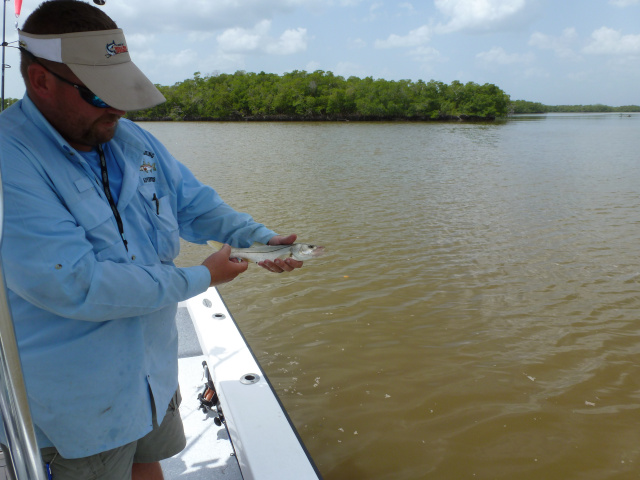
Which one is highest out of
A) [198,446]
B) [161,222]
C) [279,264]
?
[161,222]

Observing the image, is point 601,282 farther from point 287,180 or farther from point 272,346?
point 287,180

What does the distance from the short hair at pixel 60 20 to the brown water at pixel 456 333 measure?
3650 mm

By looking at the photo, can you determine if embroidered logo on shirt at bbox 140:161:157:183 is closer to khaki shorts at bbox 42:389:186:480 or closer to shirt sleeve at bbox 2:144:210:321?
shirt sleeve at bbox 2:144:210:321

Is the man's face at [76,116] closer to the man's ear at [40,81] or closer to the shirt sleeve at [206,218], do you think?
the man's ear at [40,81]

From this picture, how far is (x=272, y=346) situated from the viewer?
5.90 m

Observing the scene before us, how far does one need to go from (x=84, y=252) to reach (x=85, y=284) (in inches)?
4.0

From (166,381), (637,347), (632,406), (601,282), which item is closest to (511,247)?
(601,282)

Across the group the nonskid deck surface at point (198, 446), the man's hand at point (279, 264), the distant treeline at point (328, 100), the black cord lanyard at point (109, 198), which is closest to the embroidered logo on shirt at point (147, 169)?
the black cord lanyard at point (109, 198)

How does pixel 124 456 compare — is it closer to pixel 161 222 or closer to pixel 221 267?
pixel 221 267

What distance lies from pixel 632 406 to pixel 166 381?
4753 millimetres

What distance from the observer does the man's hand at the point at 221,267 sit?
1931mm

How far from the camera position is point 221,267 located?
1961mm

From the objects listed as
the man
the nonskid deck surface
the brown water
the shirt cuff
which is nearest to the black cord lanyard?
the man

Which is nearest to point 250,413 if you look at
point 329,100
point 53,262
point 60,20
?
point 53,262
